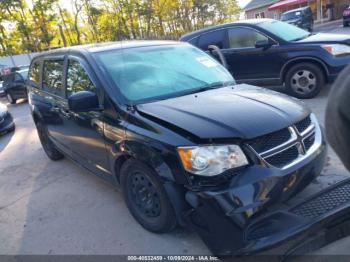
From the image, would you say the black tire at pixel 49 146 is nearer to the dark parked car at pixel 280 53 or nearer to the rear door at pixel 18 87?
the dark parked car at pixel 280 53

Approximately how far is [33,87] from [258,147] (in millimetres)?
4294

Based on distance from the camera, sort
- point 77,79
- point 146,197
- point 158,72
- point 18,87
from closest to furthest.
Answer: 1. point 146,197
2. point 158,72
3. point 77,79
4. point 18,87

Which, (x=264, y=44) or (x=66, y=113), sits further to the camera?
(x=264, y=44)

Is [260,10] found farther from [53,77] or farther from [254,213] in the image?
[254,213]

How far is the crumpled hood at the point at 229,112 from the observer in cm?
249

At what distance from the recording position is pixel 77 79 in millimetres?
3809

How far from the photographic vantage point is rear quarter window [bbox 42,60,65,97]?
4270mm

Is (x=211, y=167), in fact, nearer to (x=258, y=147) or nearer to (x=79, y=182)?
(x=258, y=147)

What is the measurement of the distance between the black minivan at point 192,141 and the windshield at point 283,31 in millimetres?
3478

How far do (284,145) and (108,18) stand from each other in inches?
1548

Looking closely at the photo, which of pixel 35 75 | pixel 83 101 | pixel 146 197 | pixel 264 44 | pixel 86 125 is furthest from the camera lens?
pixel 264 44

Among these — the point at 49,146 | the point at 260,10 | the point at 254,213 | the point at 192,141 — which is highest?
the point at 260,10

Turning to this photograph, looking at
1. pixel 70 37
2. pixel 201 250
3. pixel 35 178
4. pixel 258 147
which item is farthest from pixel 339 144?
pixel 70 37

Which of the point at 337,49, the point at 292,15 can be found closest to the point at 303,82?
the point at 337,49
